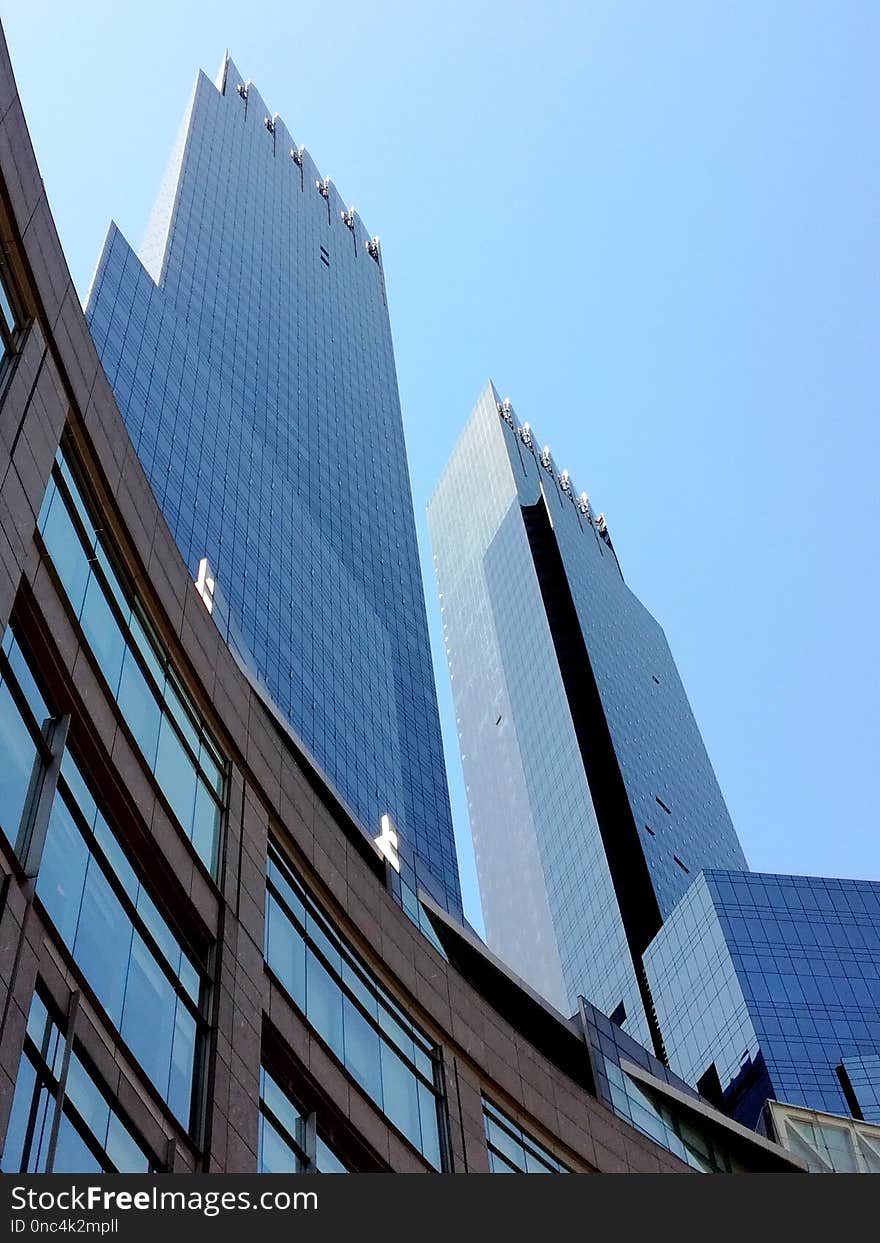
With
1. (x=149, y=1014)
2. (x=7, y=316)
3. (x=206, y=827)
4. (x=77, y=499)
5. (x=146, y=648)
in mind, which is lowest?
(x=149, y=1014)

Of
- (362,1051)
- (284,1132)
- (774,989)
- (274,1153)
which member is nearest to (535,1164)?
(362,1051)

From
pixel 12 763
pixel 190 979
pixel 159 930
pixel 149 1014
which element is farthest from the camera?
pixel 190 979

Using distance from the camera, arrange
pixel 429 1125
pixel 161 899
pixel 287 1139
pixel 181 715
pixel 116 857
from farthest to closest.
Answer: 1. pixel 429 1125
2. pixel 181 715
3. pixel 287 1139
4. pixel 161 899
5. pixel 116 857

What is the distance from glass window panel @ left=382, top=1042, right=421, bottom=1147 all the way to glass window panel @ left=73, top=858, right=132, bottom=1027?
8.86 meters

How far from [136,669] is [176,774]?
6.76 ft

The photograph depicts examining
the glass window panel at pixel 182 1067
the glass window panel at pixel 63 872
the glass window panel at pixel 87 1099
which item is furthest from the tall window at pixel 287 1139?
the glass window panel at pixel 63 872

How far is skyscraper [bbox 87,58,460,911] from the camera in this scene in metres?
103

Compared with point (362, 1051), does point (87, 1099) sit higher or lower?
lower

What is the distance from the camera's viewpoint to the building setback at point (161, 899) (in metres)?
22.1

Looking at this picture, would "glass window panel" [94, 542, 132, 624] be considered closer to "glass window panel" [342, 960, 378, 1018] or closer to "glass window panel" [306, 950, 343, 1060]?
"glass window panel" [306, 950, 343, 1060]

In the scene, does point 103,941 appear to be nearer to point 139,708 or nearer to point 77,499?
point 139,708

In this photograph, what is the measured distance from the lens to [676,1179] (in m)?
25.7

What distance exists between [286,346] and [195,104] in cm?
4897

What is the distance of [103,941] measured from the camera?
77.4ft
